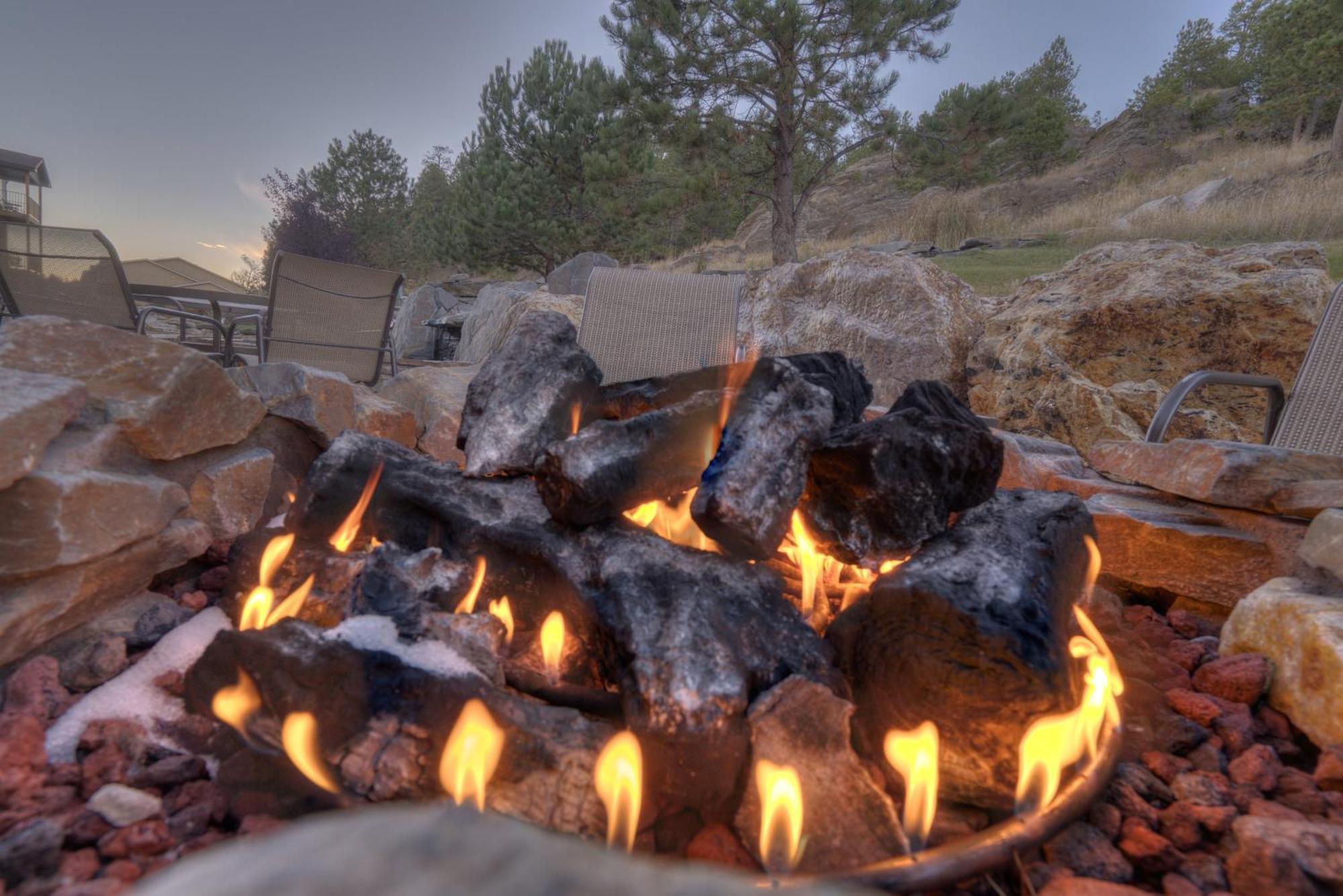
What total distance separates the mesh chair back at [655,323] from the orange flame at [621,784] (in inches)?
99.8

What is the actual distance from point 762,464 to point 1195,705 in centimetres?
107

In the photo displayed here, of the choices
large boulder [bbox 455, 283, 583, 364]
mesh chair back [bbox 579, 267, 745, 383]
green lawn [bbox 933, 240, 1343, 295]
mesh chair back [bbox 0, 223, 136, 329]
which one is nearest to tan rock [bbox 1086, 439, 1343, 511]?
mesh chair back [bbox 579, 267, 745, 383]

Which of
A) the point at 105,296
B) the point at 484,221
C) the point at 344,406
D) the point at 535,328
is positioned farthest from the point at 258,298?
the point at 484,221

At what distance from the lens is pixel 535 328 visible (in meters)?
2.09

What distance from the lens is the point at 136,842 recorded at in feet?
2.97

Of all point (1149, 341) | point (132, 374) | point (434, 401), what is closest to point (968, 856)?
point (132, 374)

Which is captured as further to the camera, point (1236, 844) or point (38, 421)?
point (38, 421)

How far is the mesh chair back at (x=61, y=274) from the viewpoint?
363cm

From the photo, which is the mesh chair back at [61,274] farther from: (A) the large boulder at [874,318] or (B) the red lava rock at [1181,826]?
(B) the red lava rock at [1181,826]

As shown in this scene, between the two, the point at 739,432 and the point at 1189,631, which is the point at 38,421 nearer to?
the point at 739,432

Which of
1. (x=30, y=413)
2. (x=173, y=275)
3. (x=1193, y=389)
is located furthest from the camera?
(x=173, y=275)

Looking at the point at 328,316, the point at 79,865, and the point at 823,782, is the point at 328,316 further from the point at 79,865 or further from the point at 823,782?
the point at 823,782

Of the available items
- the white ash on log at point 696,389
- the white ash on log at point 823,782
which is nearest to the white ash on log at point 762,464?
the white ash on log at point 696,389

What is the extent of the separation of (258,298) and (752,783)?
875 cm
